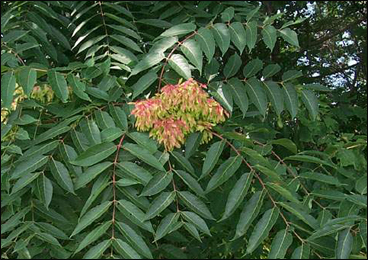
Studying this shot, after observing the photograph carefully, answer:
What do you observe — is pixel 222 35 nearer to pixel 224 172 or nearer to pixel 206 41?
pixel 206 41

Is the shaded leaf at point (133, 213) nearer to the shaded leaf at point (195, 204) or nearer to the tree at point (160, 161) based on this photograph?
the tree at point (160, 161)

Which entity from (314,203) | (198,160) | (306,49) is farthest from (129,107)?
(306,49)

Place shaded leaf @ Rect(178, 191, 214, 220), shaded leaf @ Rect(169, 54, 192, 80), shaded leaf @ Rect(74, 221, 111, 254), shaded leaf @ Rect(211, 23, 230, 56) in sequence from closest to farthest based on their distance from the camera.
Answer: shaded leaf @ Rect(74, 221, 111, 254) < shaded leaf @ Rect(178, 191, 214, 220) < shaded leaf @ Rect(169, 54, 192, 80) < shaded leaf @ Rect(211, 23, 230, 56)

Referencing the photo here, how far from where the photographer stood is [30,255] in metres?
1.55

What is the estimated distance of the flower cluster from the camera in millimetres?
1448

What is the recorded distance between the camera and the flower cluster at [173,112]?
4.75 ft

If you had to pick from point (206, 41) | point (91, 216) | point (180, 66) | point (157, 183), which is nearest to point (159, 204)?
point (157, 183)

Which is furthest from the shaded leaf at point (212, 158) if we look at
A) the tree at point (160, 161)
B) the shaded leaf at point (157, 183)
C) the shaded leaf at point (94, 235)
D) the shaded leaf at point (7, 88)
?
the shaded leaf at point (7, 88)

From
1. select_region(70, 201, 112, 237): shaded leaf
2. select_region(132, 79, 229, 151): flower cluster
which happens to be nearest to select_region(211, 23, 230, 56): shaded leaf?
select_region(132, 79, 229, 151): flower cluster

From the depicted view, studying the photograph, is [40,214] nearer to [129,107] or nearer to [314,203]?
[129,107]

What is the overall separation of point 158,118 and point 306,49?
259 centimetres

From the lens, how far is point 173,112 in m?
1.48

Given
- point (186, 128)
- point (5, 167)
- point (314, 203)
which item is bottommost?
point (314, 203)

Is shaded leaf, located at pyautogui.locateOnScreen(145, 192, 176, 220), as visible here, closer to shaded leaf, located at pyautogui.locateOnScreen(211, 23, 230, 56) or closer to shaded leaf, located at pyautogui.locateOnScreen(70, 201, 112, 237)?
shaded leaf, located at pyautogui.locateOnScreen(70, 201, 112, 237)
